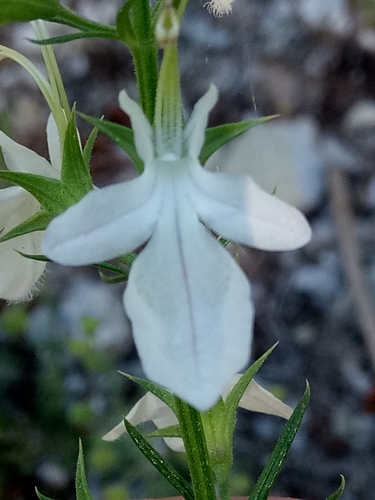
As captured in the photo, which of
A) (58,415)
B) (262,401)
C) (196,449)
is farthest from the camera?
(58,415)

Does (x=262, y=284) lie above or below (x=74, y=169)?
below

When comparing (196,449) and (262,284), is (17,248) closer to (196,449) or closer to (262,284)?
(196,449)

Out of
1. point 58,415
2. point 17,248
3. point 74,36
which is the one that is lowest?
point 58,415

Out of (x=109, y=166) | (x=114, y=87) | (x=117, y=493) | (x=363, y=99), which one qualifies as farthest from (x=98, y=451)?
(x=363, y=99)

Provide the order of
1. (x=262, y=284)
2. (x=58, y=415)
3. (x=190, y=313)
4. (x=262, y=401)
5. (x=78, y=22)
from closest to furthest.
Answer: (x=190, y=313) → (x=78, y=22) → (x=262, y=401) → (x=58, y=415) → (x=262, y=284)

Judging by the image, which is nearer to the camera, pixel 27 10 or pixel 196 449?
pixel 27 10

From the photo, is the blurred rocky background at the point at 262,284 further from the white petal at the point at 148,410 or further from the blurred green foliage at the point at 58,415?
the white petal at the point at 148,410

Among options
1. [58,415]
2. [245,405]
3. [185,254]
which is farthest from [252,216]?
[58,415]
